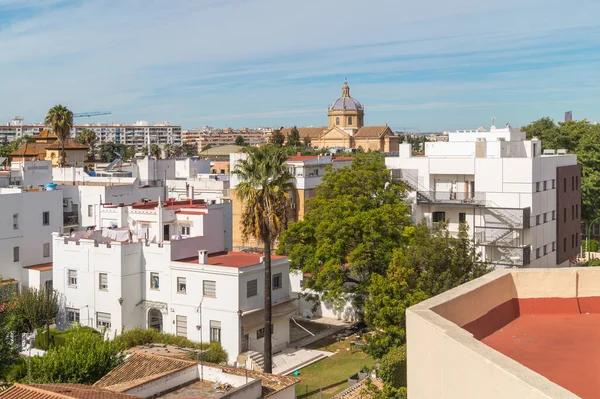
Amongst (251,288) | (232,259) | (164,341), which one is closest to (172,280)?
(232,259)

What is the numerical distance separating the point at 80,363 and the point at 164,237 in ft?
52.4

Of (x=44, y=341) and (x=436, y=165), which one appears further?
(x=436, y=165)

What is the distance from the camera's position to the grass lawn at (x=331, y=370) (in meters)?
30.9

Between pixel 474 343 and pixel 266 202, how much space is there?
26.0 m

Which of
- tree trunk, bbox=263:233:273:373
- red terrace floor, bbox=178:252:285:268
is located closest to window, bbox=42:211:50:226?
red terrace floor, bbox=178:252:285:268

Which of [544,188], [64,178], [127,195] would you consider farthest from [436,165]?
[64,178]

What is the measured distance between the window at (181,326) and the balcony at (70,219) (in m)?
19.3

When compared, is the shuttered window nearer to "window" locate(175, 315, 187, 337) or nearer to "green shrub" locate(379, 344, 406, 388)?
"window" locate(175, 315, 187, 337)

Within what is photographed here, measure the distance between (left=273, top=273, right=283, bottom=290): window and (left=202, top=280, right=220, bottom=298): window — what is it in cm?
363

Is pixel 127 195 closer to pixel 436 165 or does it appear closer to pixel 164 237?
pixel 164 237

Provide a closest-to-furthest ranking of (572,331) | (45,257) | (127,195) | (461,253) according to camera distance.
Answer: (572,331)
(461,253)
(45,257)
(127,195)

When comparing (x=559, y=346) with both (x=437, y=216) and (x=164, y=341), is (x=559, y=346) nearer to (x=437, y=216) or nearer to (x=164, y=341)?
(x=164, y=341)

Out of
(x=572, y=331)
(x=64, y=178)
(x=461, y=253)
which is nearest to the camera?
(x=572, y=331)

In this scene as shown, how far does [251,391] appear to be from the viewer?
76.2ft
